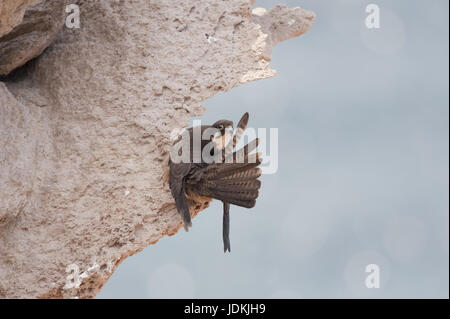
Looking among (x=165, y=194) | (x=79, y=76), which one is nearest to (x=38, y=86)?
(x=79, y=76)

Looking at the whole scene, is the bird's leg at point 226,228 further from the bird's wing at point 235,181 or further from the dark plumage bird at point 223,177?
the bird's wing at point 235,181

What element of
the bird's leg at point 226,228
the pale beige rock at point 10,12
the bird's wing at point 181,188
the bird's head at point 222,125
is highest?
the pale beige rock at point 10,12

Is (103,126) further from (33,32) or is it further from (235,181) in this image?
(235,181)

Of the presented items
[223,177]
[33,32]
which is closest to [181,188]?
[223,177]

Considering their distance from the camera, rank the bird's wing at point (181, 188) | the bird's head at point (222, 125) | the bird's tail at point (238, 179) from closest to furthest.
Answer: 1. the bird's tail at point (238, 179)
2. the bird's wing at point (181, 188)
3. the bird's head at point (222, 125)

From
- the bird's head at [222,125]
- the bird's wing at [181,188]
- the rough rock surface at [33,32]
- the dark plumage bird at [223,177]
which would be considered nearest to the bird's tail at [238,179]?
the dark plumage bird at [223,177]

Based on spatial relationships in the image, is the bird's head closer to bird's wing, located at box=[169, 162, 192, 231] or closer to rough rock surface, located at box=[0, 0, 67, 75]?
bird's wing, located at box=[169, 162, 192, 231]

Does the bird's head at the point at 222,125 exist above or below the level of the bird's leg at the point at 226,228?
above
